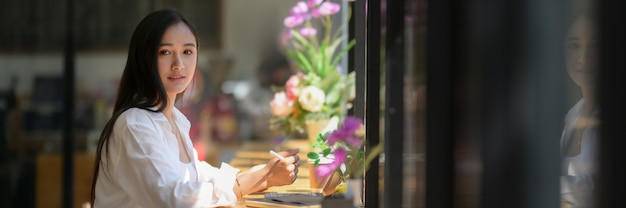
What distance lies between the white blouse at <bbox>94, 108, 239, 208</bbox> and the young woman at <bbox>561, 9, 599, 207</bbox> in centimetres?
121

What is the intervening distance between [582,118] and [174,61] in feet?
4.77

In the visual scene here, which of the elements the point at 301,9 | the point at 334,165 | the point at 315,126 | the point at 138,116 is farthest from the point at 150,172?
the point at 301,9

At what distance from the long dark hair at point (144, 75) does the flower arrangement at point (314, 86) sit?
4.01 feet

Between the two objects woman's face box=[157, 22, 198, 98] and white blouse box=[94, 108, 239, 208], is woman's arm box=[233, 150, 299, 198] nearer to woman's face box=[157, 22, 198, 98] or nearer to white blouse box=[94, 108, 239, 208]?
white blouse box=[94, 108, 239, 208]

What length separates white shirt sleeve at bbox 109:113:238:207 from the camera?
6.54ft

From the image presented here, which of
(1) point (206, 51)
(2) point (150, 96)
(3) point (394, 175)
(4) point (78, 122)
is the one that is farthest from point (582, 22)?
(4) point (78, 122)

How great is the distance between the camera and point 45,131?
20.0 ft

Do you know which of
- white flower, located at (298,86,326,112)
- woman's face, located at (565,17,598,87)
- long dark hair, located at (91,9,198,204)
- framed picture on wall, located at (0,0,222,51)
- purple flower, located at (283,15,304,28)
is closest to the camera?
woman's face, located at (565,17,598,87)

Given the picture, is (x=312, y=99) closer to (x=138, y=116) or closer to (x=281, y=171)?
(x=281, y=171)

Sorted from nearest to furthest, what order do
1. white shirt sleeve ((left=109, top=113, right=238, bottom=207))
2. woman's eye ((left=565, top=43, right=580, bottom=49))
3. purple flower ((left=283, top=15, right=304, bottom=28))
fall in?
woman's eye ((left=565, top=43, right=580, bottom=49))
white shirt sleeve ((left=109, top=113, right=238, bottom=207))
purple flower ((left=283, top=15, right=304, bottom=28))

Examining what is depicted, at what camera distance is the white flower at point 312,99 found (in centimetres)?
334

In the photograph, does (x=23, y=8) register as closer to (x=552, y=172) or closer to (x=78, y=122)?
(x=78, y=122)

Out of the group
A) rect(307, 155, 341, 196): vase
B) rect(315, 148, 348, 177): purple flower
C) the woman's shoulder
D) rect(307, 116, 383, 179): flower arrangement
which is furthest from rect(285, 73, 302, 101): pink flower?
the woman's shoulder

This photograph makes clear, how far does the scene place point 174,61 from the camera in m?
2.17
